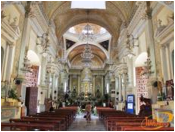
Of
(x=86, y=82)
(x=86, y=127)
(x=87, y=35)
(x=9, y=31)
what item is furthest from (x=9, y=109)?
(x=86, y=82)

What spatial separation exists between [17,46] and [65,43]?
13619 mm

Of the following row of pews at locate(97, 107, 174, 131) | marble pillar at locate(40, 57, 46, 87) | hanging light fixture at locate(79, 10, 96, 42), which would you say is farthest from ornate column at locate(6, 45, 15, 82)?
hanging light fixture at locate(79, 10, 96, 42)

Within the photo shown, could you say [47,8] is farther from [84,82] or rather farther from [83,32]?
[84,82]

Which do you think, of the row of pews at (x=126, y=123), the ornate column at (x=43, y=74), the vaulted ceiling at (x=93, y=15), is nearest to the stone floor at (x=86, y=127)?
the row of pews at (x=126, y=123)

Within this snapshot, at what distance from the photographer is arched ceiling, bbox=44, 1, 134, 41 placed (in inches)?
480

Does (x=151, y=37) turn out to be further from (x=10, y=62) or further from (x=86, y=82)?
(x=86, y=82)

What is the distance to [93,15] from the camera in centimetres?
1596

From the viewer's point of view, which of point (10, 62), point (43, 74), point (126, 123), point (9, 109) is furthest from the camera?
point (43, 74)

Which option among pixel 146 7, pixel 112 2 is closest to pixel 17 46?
pixel 146 7

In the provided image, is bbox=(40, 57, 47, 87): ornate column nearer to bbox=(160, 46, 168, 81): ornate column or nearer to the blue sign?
the blue sign

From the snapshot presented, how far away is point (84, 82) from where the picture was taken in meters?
27.1

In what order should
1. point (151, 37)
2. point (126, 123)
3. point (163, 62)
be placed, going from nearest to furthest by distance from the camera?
point (126, 123), point (163, 62), point (151, 37)

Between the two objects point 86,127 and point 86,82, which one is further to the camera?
point 86,82

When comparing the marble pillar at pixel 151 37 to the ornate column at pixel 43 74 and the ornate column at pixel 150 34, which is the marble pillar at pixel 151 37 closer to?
the ornate column at pixel 150 34
